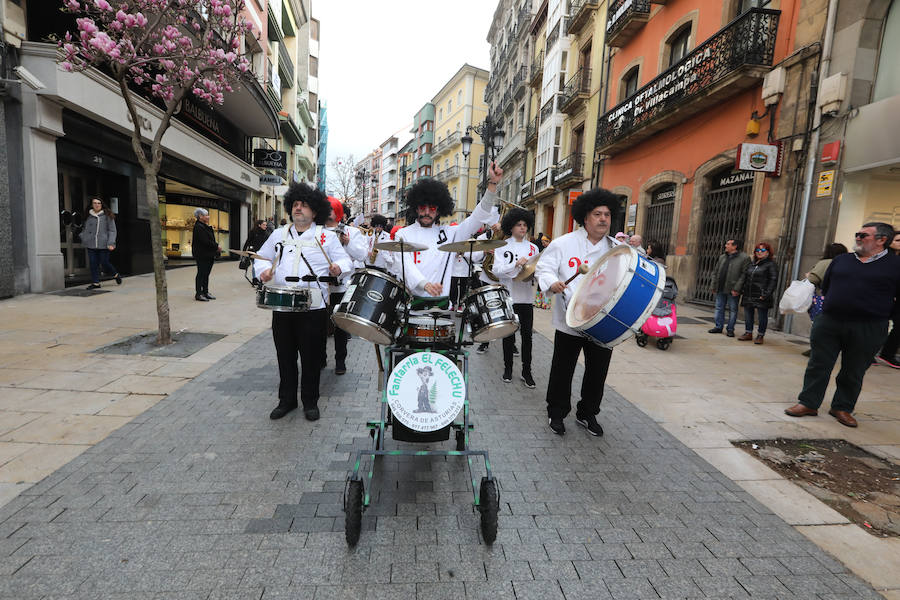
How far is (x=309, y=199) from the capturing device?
414 centimetres

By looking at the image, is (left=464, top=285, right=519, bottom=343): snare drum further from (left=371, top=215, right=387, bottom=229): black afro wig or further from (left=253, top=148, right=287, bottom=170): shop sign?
(left=253, top=148, right=287, bottom=170): shop sign

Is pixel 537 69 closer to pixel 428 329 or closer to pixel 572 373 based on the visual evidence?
pixel 572 373

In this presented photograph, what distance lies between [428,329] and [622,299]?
4.06ft

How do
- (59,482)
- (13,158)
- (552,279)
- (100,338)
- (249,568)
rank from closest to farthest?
(249,568)
(59,482)
(552,279)
(100,338)
(13,158)

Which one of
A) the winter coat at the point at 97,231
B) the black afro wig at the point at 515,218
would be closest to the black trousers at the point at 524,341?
the black afro wig at the point at 515,218

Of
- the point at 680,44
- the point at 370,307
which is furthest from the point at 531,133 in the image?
the point at 370,307

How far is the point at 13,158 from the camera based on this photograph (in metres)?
8.67

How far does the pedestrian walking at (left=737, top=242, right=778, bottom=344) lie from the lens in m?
8.04

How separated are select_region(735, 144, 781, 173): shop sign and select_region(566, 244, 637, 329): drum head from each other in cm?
820

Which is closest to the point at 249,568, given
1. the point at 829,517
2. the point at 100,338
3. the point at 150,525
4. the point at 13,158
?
the point at 150,525

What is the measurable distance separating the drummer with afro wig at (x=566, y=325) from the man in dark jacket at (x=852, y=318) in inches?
88.2

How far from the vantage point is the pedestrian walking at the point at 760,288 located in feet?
26.4

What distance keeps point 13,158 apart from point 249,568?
10446mm

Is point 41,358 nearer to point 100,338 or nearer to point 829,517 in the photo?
point 100,338
